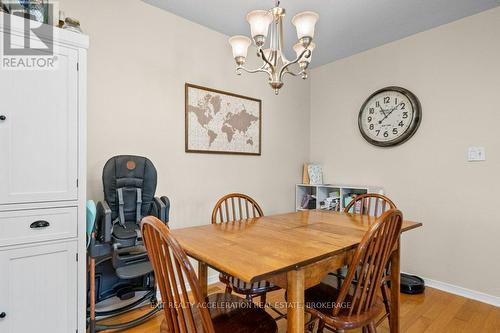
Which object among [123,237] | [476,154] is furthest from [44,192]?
[476,154]

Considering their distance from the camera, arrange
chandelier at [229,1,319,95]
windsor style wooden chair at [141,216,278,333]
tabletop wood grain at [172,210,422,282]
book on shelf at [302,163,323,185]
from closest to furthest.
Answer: windsor style wooden chair at [141,216,278,333] → tabletop wood grain at [172,210,422,282] → chandelier at [229,1,319,95] → book on shelf at [302,163,323,185]

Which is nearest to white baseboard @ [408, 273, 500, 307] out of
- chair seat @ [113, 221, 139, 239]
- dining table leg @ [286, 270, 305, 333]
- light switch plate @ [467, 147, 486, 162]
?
light switch plate @ [467, 147, 486, 162]


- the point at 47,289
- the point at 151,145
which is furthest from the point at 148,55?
the point at 47,289

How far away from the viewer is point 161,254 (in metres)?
0.95

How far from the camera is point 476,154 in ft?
7.79

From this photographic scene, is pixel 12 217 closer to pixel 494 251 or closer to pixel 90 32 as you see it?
pixel 90 32

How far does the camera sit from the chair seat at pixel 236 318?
43.8 inches

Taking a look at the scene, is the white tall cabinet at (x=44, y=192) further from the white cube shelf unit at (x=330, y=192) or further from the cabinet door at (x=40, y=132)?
the white cube shelf unit at (x=330, y=192)

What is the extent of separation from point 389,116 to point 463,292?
5.88 ft

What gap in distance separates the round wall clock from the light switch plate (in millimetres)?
503

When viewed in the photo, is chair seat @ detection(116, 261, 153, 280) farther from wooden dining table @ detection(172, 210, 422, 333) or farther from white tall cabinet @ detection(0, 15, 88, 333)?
wooden dining table @ detection(172, 210, 422, 333)

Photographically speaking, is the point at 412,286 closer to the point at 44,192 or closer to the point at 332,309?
the point at 332,309

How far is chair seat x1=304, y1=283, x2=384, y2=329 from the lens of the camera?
1155mm

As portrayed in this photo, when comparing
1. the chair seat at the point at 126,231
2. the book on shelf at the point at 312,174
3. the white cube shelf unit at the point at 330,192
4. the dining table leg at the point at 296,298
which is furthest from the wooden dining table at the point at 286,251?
the book on shelf at the point at 312,174
